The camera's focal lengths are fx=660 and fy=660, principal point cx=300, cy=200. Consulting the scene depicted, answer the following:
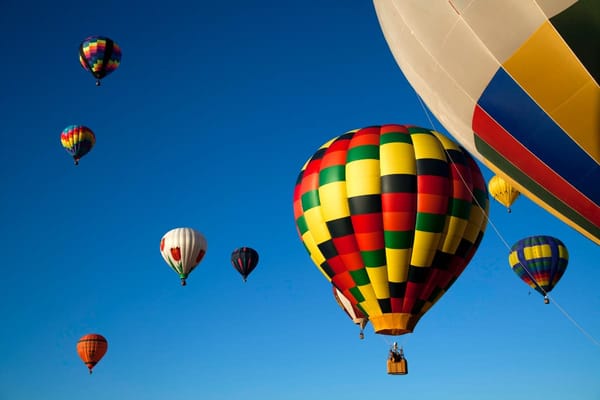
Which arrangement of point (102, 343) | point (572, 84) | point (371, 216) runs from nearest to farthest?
point (572, 84) → point (371, 216) → point (102, 343)

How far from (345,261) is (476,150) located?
717 cm

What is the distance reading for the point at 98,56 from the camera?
1208 inches

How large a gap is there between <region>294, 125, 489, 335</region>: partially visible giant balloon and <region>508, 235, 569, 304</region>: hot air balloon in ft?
37.6

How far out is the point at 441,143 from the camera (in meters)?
17.6

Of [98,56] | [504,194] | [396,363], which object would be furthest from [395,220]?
[98,56]

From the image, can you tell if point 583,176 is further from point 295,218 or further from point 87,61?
point 87,61

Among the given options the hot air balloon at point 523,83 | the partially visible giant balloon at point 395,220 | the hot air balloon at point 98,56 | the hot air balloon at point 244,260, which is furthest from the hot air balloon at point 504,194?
the hot air balloon at point 523,83

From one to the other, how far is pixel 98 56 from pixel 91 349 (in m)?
15.4

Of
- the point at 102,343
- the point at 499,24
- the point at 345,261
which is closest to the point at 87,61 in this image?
the point at 102,343

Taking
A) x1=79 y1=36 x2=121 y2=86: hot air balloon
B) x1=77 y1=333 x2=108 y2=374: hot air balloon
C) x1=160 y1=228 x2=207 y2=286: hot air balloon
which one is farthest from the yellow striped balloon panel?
x1=77 y1=333 x2=108 y2=374: hot air balloon

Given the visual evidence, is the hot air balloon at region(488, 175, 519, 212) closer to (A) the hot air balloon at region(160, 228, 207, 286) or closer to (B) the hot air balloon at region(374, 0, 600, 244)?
(A) the hot air balloon at region(160, 228, 207, 286)

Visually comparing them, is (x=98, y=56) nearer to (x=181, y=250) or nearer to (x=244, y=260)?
(x=181, y=250)

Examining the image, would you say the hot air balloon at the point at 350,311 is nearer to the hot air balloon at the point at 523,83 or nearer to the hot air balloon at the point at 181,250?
the hot air balloon at the point at 181,250

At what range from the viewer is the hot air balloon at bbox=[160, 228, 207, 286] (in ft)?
95.2
